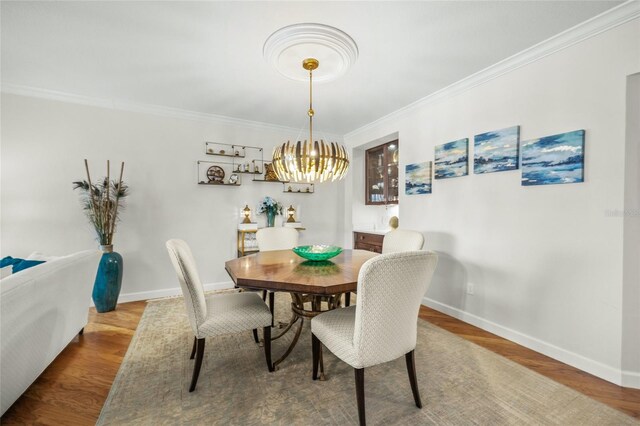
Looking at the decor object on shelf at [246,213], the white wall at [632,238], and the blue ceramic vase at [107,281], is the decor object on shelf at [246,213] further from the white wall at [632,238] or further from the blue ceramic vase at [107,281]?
the white wall at [632,238]

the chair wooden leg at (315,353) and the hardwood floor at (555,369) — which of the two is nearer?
the hardwood floor at (555,369)

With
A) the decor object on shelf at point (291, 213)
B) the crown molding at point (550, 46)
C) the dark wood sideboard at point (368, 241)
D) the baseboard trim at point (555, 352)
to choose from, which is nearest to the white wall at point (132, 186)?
the decor object on shelf at point (291, 213)

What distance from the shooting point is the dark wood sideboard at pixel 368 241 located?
4.10m

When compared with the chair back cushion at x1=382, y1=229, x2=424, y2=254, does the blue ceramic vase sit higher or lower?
lower

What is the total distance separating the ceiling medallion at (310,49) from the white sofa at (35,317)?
2110 mm

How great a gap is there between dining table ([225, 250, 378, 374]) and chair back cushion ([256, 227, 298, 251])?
592 millimetres

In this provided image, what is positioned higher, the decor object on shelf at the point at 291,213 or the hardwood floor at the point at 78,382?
the decor object on shelf at the point at 291,213

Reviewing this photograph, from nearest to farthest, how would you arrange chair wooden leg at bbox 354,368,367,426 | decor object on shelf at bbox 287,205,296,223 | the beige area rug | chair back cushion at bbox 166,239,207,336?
1. chair wooden leg at bbox 354,368,367,426
2. the beige area rug
3. chair back cushion at bbox 166,239,207,336
4. decor object on shelf at bbox 287,205,296,223

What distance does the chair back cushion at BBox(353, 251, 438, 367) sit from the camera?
1340mm

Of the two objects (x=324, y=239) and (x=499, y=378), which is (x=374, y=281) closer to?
(x=499, y=378)

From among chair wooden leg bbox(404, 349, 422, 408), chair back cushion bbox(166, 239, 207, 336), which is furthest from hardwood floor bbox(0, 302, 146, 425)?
chair wooden leg bbox(404, 349, 422, 408)

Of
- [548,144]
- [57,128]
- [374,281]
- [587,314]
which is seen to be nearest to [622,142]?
[548,144]

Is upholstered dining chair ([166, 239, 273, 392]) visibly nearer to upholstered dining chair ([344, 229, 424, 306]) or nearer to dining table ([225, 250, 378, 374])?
dining table ([225, 250, 378, 374])

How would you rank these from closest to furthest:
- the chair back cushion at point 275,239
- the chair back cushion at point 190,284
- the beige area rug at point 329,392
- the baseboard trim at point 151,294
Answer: the beige area rug at point 329,392, the chair back cushion at point 190,284, the chair back cushion at point 275,239, the baseboard trim at point 151,294
